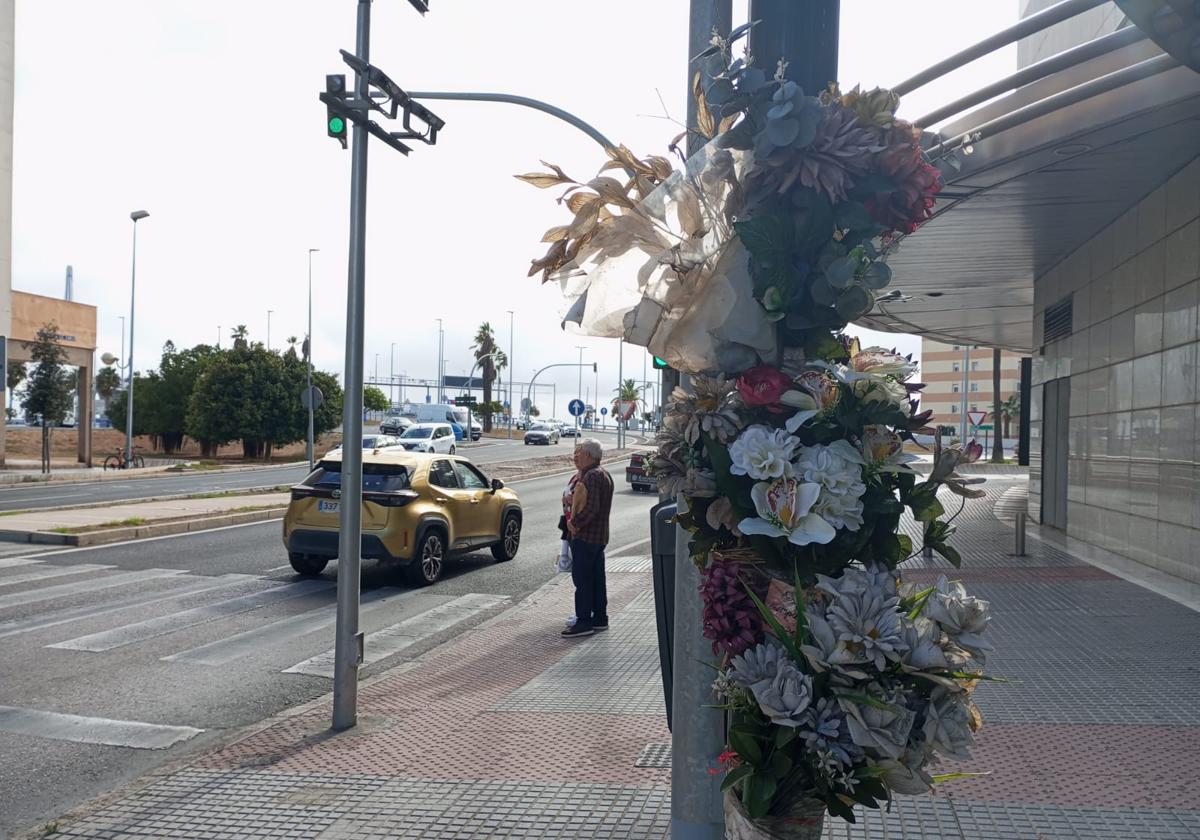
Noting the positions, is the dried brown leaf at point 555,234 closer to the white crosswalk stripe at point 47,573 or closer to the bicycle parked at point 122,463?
the white crosswalk stripe at point 47,573

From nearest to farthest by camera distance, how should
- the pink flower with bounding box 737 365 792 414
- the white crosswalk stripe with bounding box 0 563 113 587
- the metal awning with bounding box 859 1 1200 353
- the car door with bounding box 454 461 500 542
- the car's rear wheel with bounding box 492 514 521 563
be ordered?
the pink flower with bounding box 737 365 792 414
the metal awning with bounding box 859 1 1200 353
the white crosswalk stripe with bounding box 0 563 113 587
the car door with bounding box 454 461 500 542
the car's rear wheel with bounding box 492 514 521 563

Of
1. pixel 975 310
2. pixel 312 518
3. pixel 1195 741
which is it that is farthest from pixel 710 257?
pixel 975 310

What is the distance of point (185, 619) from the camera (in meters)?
9.84

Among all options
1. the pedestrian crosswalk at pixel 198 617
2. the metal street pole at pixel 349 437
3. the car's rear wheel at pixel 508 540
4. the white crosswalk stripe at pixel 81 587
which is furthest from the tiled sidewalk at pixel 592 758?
the car's rear wheel at pixel 508 540

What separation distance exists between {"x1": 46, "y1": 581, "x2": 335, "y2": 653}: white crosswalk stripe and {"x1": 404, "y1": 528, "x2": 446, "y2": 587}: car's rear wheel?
94 cm

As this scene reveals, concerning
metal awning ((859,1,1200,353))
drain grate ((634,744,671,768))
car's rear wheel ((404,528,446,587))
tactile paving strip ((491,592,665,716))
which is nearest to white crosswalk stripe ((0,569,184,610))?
car's rear wheel ((404,528,446,587))

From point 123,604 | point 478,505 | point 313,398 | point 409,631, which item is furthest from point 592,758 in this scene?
point 313,398

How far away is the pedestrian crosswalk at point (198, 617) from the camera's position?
8.41m

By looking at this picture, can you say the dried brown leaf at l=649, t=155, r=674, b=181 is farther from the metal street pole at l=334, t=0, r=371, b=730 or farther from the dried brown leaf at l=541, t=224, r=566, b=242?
the metal street pole at l=334, t=0, r=371, b=730

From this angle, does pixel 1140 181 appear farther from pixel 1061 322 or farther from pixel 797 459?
pixel 797 459

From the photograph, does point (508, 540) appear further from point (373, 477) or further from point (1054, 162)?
point (1054, 162)

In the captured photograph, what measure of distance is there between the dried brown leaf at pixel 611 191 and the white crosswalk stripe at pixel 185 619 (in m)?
7.49

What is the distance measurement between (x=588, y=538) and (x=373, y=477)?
4.21 metres

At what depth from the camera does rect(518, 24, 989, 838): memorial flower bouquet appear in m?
2.28
